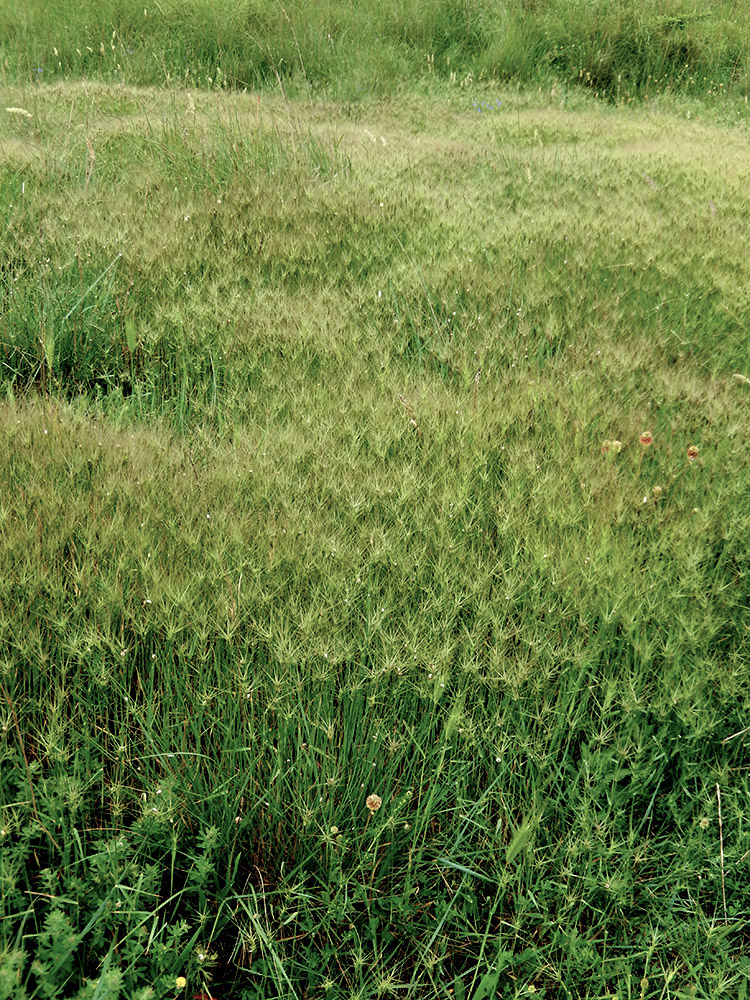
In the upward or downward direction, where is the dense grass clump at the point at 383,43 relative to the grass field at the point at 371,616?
upward

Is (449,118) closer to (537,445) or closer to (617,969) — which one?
(537,445)

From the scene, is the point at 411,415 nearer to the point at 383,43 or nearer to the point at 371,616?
the point at 371,616

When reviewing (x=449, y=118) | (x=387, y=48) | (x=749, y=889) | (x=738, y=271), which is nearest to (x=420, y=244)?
(x=738, y=271)

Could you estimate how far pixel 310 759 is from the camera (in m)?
1.55

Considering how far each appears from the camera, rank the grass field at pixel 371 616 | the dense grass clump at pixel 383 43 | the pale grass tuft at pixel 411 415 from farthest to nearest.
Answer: the dense grass clump at pixel 383 43, the pale grass tuft at pixel 411 415, the grass field at pixel 371 616

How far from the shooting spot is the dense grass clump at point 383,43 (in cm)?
802

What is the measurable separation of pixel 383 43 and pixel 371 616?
875 cm

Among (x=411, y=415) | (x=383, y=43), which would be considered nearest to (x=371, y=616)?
(x=411, y=415)

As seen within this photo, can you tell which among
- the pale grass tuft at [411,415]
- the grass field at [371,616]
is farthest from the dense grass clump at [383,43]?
the pale grass tuft at [411,415]

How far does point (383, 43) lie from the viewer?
336 inches

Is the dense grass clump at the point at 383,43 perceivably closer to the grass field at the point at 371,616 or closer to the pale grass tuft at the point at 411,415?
the grass field at the point at 371,616

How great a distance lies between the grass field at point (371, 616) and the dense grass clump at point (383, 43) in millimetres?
5514

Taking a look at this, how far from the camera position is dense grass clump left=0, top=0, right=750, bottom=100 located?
26.3 ft

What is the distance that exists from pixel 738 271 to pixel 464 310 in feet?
4.41
